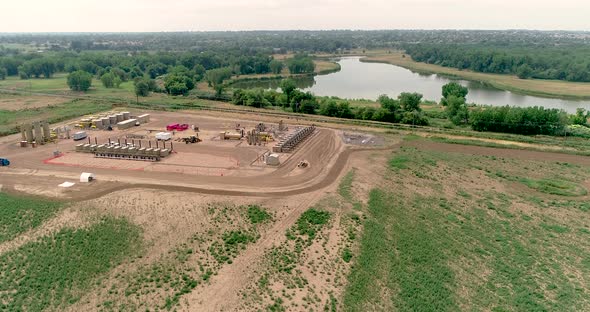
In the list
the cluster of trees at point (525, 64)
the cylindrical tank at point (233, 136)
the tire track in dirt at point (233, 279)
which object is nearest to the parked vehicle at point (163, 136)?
the cylindrical tank at point (233, 136)

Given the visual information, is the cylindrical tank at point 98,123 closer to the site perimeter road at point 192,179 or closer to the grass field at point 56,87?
the site perimeter road at point 192,179

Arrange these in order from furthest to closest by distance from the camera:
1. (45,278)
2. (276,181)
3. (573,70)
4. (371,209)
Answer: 1. (573,70)
2. (276,181)
3. (371,209)
4. (45,278)

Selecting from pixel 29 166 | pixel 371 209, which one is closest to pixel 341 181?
pixel 371 209

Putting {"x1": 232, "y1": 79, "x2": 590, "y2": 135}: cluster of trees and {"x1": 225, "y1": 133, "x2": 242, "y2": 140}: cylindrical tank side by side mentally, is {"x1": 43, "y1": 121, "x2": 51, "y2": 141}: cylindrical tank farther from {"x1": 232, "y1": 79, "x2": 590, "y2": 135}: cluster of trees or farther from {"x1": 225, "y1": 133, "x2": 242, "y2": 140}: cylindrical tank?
{"x1": 232, "y1": 79, "x2": 590, "y2": 135}: cluster of trees

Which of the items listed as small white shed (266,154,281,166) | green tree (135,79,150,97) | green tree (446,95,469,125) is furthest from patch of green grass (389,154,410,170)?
green tree (135,79,150,97)

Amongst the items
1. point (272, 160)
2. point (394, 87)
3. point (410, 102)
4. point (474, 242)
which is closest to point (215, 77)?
point (394, 87)

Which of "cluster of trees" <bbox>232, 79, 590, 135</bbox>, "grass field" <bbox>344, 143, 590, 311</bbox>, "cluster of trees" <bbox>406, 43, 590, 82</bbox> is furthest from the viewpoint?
"cluster of trees" <bbox>406, 43, 590, 82</bbox>

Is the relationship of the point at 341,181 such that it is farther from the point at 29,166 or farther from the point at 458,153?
the point at 29,166

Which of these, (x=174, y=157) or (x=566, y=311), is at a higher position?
(x=174, y=157)
